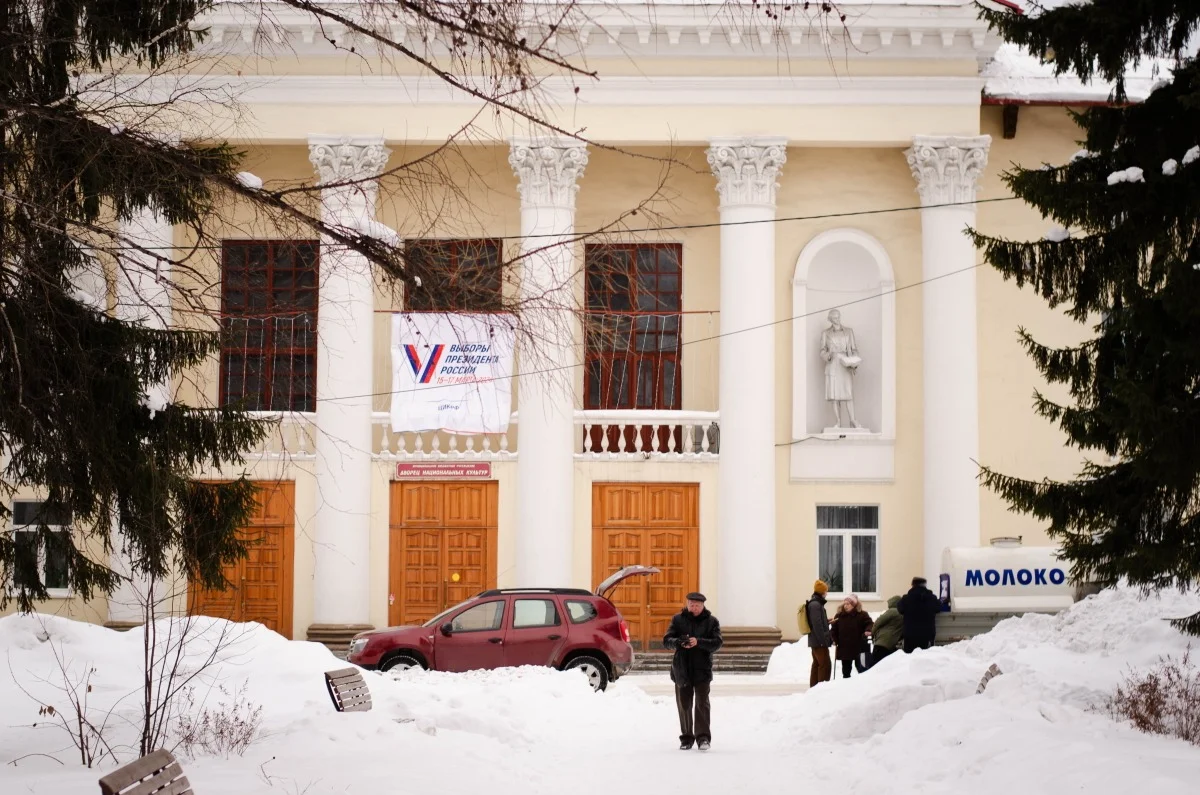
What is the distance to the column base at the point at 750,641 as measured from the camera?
29.3m

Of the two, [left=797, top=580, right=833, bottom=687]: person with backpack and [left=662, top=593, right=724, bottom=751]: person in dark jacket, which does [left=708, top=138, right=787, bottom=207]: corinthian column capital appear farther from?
[left=662, top=593, right=724, bottom=751]: person in dark jacket

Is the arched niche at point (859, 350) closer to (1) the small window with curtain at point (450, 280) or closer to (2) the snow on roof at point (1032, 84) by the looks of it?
(2) the snow on roof at point (1032, 84)

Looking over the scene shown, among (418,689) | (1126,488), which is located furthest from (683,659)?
(1126,488)

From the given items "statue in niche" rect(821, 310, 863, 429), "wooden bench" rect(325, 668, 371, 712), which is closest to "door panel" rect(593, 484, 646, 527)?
"statue in niche" rect(821, 310, 863, 429)

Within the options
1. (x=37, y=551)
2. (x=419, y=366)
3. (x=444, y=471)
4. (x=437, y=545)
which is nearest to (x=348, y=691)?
(x=37, y=551)

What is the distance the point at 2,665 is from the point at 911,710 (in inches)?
381

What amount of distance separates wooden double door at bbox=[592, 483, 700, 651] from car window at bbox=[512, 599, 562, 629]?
7990mm

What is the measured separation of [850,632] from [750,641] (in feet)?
24.9

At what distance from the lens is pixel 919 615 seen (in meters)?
22.1

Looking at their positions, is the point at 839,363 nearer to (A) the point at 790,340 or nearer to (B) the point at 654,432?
(A) the point at 790,340

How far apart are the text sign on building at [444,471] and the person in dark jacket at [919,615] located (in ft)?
35.3

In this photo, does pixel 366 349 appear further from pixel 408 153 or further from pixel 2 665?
pixel 2 665

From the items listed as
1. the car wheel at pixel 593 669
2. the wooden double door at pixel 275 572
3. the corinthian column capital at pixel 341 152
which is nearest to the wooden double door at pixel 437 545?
the wooden double door at pixel 275 572

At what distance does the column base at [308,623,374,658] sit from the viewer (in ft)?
96.5
